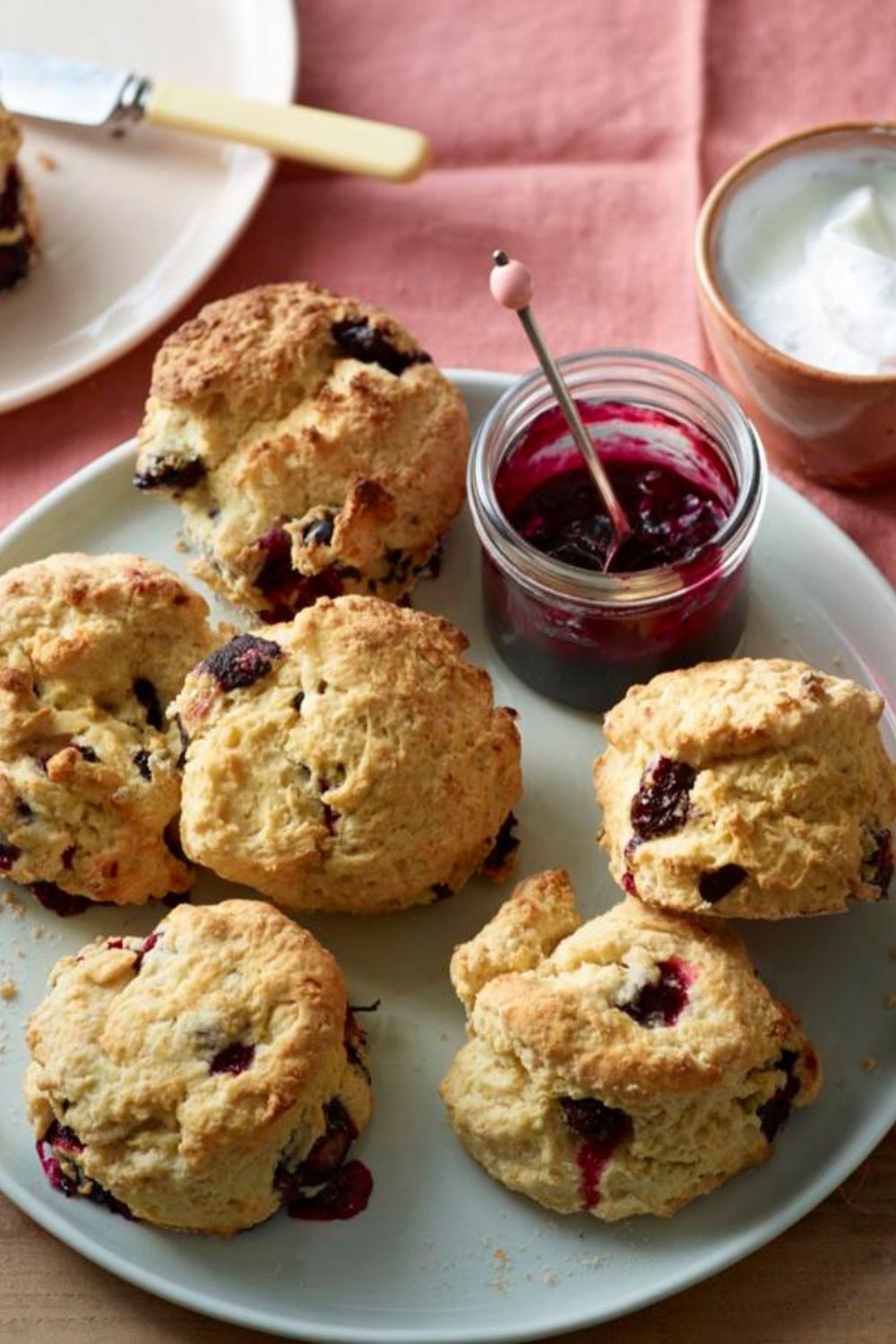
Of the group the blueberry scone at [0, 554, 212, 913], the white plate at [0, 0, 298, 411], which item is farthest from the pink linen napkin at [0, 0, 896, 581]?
the blueberry scone at [0, 554, 212, 913]

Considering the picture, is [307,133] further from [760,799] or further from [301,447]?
[760,799]

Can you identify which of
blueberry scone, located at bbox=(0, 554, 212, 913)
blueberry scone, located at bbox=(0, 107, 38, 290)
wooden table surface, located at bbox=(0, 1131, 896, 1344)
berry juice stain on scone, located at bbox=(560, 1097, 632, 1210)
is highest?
blueberry scone, located at bbox=(0, 107, 38, 290)

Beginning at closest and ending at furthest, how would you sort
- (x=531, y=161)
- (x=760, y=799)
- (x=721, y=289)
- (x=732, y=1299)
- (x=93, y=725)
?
(x=760, y=799)
(x=732, y=1299)
(x=93, y=725)
(x=721, y=289)
(x=531, y=161)

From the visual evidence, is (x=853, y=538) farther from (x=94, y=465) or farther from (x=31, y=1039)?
(x=31, y=1039)

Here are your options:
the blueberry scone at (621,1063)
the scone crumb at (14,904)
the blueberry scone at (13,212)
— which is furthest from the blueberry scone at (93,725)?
the blueberry scone at (13,212)

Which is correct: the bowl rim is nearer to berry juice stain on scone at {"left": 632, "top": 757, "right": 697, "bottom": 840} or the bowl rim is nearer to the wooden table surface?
berry juice stain on scone at {"left": 632, "top": 757, "right": 697, "bottom": 840}

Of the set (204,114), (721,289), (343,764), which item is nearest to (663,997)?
(343,764)
